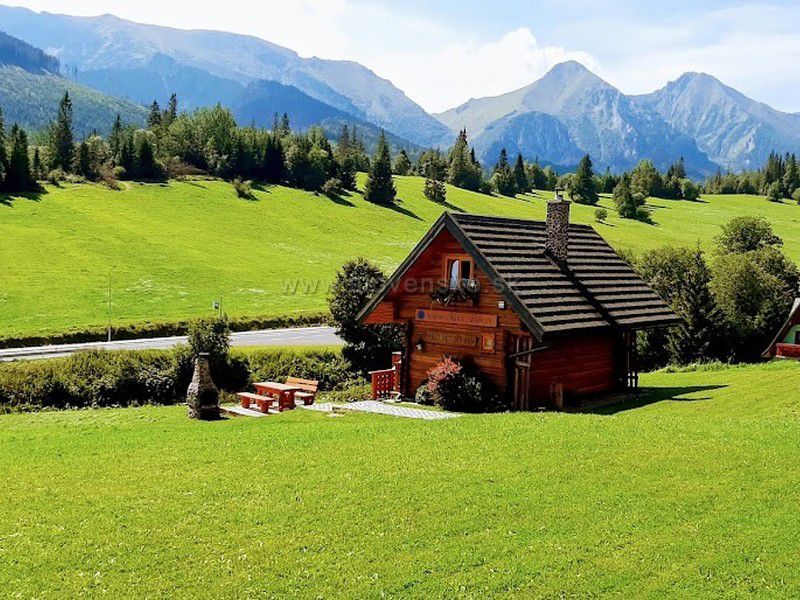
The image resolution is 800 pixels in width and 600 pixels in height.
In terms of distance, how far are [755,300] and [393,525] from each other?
4345cm

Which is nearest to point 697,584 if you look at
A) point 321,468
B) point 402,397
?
point 321,468

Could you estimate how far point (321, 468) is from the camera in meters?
14.6

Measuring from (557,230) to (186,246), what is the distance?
5726cm

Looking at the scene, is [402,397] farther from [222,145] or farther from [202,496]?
[222,145]

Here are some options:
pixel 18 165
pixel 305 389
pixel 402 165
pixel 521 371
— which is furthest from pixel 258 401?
pixel 402 165

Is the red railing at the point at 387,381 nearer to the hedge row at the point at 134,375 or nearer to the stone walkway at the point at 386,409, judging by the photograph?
the stone walkway at the point at 386,409

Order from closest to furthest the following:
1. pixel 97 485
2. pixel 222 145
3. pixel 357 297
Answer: pixel 97 485 → pixel 357 297 → pixel 222 145

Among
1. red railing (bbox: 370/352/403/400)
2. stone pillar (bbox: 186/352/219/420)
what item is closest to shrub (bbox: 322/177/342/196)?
red railing (bbox: 370/352/403/400)

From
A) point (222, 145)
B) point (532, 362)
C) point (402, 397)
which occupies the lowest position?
point (402, 397)

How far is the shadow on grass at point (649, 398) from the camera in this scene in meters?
24.3

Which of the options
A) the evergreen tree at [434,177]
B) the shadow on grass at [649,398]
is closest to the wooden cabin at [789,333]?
the shadow on grass at [649,398]

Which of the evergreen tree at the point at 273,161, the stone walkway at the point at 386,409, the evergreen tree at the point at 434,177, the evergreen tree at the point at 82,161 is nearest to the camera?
the stone walkway at the point at 386,409

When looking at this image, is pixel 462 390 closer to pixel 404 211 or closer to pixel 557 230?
pixel 557 230

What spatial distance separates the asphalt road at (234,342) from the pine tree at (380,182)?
60.6 meters
